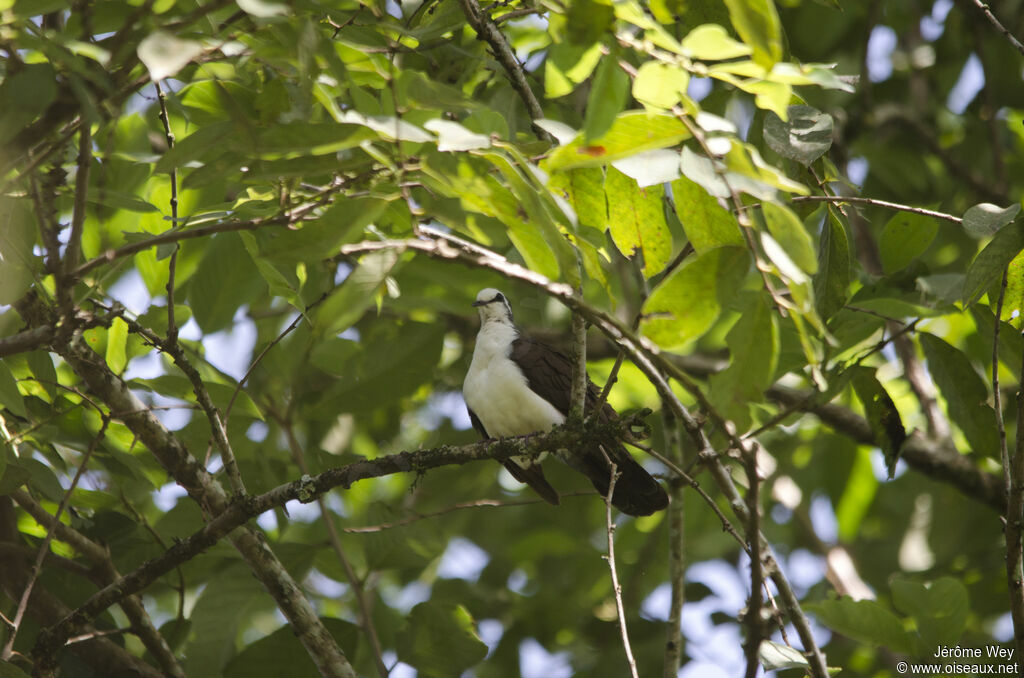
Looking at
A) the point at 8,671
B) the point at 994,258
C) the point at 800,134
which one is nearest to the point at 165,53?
the point at 800,134

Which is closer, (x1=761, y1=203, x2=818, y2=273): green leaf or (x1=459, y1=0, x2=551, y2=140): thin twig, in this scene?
(x1=761, y1=203, x2=818, y2=273): green leaf

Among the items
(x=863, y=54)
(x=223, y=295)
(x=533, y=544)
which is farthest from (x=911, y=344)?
(x=223, y=295)

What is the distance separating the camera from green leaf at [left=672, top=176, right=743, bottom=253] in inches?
73.9

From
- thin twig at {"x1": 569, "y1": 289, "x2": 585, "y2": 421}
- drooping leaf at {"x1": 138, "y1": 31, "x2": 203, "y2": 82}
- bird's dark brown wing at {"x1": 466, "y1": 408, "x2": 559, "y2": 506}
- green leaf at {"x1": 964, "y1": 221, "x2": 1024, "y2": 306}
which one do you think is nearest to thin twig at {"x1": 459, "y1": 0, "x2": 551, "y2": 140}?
thin twig at {"x1": 569, "y1": 289, "x2": 585, "y2": 421}

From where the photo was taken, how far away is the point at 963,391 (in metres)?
2.83

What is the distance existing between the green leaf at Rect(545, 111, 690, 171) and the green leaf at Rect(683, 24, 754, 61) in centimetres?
15

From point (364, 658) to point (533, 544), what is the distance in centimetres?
113

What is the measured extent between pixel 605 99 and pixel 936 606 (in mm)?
2571

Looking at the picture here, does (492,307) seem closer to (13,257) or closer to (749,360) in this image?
(13,257)

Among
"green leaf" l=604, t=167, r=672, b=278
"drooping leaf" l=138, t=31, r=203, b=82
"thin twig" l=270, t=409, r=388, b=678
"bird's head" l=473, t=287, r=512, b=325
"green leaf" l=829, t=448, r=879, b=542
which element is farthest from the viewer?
"green leaf" l=829, t=448, r=879, b=542

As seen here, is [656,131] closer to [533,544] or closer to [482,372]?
[482,372]

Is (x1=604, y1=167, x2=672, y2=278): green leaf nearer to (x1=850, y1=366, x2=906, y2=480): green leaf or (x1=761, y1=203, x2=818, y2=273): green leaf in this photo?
(x1=761, y1=203, x2=818, y2=273): green leaf

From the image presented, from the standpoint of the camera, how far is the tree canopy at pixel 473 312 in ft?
5.49

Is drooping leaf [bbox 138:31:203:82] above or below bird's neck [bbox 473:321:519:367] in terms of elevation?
above
